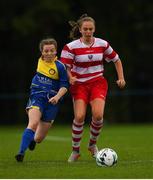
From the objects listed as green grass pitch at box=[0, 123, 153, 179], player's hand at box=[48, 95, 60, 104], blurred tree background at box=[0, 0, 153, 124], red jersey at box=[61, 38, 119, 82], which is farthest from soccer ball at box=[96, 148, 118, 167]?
blurred tree background at box=[0, 0, 153, 124]

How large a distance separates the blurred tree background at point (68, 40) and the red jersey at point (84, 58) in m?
17.9

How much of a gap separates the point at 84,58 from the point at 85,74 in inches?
10.1

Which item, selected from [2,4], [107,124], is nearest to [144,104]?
[107,124]

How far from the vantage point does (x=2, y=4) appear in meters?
30.1

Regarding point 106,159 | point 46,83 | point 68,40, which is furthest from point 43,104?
point 68,40

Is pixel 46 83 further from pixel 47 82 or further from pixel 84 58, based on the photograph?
pixel 84 58

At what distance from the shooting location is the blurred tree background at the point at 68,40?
29766mm

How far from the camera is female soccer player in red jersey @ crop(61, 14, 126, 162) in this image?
11.1 meters

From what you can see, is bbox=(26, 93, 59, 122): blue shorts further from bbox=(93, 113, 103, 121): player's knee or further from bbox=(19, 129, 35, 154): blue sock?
bbox=(93, 113, 103, 121): player's knee

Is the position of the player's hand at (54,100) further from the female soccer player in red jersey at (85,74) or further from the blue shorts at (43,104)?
the female soccer player in red jersey at (85,74)

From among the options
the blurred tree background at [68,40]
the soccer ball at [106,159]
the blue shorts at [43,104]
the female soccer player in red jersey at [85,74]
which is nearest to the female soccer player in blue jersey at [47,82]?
the blue shorts at [43,104]

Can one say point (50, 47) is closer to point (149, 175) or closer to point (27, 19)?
point (149, 175)

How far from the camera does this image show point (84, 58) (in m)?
11.1

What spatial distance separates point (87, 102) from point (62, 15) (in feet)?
62.6
